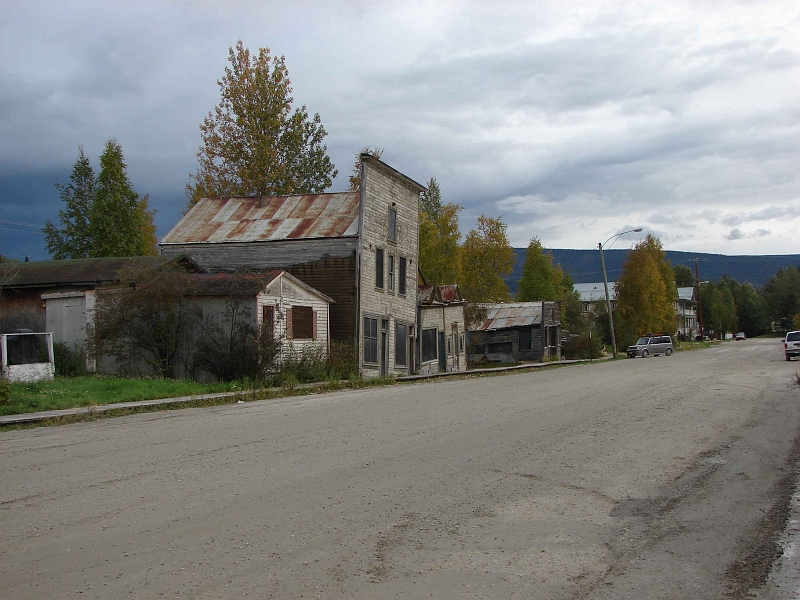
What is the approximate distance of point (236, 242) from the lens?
32688 mm

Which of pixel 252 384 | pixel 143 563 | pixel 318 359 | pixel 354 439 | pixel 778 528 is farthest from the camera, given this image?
pixel 318 359

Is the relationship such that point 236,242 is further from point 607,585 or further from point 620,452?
point 607,585

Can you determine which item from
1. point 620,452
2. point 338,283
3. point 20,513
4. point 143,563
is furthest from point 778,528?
point 338,283

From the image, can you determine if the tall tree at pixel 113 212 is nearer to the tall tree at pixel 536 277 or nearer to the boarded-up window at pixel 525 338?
the boarded-up window at pixel 525 338

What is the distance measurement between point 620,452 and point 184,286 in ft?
58.4

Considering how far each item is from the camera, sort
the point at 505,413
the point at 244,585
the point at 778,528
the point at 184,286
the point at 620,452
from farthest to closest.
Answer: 1. the point at 184,286
2. the point at 505,413
3. the point at 620,452
4. the point at 778,528
5. the point at 244,585

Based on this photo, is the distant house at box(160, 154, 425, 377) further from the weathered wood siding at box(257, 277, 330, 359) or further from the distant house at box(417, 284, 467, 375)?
the distant house at box(417, 284, 467, 375)

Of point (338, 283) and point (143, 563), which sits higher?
point (338, 283)

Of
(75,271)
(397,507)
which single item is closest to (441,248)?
(75,271)

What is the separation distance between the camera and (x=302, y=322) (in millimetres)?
28422

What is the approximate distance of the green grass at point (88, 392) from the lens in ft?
55.4

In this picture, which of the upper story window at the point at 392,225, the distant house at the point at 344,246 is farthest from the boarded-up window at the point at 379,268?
the upper story window at the point at 392,225

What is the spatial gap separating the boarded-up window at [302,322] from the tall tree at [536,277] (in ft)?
181

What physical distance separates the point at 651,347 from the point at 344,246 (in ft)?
121
